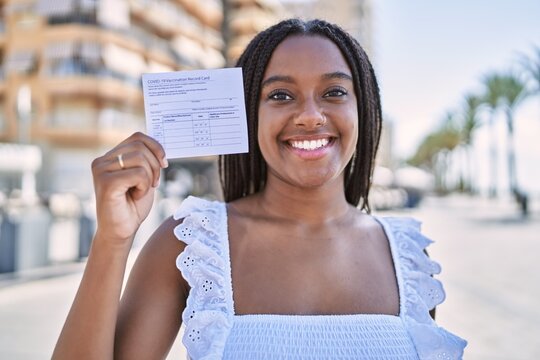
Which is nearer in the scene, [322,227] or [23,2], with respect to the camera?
[322,227]

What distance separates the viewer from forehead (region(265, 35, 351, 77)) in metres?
1.64

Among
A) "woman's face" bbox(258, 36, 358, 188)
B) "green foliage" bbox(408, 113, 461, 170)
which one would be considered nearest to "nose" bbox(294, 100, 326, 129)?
"woman's face" bbox(258, 36, 358, 188)

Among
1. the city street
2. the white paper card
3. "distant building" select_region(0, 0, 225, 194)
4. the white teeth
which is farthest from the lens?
"distant building" select_region(0, 0, 225, 194)

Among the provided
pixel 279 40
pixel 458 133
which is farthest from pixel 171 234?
pixel 458 133

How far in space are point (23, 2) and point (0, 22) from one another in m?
1.74

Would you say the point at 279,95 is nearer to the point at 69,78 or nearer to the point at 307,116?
the point at 307,116

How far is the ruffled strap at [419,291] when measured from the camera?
1.57 meters

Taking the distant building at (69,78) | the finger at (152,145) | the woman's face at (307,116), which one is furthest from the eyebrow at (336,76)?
the distant building at (69,78)

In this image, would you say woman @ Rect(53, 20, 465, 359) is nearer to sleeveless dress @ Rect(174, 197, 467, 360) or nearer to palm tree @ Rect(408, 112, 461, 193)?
sleeveless dress @ Rect(174, 197, 467, 360)

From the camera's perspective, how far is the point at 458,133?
56.1m

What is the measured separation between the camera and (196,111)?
59.3 inches

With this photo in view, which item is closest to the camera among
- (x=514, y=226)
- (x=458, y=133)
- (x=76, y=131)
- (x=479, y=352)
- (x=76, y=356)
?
(x=76, y=356)

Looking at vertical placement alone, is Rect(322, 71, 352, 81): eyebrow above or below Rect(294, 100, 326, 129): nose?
above

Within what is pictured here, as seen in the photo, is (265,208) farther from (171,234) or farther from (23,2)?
(23,2)
